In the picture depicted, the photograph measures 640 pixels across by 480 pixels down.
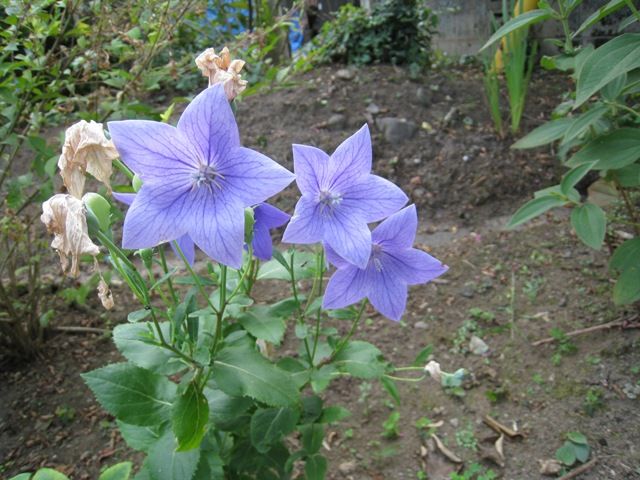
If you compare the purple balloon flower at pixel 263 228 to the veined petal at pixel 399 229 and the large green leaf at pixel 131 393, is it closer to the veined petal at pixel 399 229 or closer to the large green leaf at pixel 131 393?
the veined petal at pixel 399 229

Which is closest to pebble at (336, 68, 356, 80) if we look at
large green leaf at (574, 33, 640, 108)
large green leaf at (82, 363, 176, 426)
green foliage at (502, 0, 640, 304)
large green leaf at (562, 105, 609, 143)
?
green foliage at (502, 0, 640, 304)

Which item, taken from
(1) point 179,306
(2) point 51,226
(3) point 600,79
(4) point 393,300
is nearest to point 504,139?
(3) point 600,79

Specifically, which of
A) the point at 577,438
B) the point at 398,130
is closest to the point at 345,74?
the point at 398,130

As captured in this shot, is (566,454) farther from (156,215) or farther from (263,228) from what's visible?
(156,215)

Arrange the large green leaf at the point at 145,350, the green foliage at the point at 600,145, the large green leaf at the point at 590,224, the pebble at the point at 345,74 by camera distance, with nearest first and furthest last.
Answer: the large green leaf at the point at 145,350 < the green foliage at the point at 600,145 < the large green leaf at the point at 590,224 < the pebble at the point at 345,74

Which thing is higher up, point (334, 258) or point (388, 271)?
point (334, 258)

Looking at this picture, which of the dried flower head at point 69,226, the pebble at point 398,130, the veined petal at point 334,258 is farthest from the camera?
the pebble at point 398,130

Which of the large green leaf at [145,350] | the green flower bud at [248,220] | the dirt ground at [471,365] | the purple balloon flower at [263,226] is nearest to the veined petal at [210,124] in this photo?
the green flower bud at [248,220]
